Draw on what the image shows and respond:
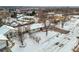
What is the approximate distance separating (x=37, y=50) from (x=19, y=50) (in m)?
0.15

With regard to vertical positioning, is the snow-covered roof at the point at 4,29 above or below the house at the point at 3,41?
above

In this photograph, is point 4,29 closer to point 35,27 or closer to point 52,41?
point 35,27

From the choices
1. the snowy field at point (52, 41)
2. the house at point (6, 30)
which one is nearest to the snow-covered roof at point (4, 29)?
the house at point (6, 30)

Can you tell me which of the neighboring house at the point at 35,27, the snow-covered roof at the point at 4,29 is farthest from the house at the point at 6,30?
the neighboring house at the point at 35,27

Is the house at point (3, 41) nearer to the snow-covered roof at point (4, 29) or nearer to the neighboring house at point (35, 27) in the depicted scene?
the snow-covered roof at point (4, 29)

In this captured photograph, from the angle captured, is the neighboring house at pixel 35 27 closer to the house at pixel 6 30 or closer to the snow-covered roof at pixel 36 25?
the snow-covered roof at pixel 36 25

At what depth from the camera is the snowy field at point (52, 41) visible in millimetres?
2371

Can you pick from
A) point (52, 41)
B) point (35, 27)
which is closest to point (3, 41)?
point (35, 27)


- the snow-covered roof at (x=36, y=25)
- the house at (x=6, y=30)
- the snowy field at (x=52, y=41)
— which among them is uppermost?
the snow-covered roof at (x=36, y=25)

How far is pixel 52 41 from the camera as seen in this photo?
238 centimetres

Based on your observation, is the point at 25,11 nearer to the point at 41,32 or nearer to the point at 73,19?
the point at 41,32
